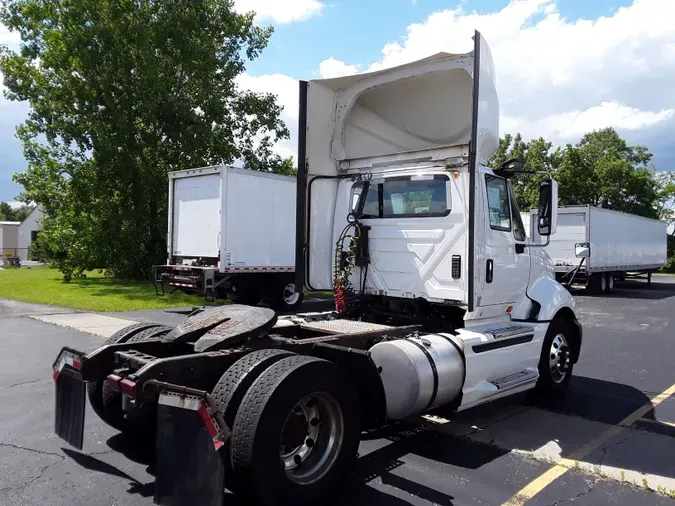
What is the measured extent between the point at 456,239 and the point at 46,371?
5.80 meters

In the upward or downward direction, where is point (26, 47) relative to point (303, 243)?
upward

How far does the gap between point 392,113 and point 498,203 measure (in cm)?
174

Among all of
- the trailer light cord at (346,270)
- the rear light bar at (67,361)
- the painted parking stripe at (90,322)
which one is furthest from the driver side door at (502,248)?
the painted parking stripe at (90,322)

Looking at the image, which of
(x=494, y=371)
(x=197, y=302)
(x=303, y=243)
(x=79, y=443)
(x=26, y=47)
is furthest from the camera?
(x=26, y=47)

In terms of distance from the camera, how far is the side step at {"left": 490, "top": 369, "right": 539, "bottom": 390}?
5.42 meters

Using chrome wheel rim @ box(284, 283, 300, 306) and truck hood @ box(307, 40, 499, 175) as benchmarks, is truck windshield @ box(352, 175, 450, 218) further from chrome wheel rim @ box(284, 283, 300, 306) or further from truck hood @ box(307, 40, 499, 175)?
chrome wheel rim @ box(284, 283, 300, 306)

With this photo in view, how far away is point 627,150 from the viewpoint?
6475cm

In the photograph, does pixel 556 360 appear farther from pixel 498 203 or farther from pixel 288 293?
pixel 288 293

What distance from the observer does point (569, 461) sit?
4727mm

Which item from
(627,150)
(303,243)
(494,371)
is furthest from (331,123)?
(627,150)

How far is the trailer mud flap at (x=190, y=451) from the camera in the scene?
3.17 meters

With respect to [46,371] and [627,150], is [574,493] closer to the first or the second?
[46,371]

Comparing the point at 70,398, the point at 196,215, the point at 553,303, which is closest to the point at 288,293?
the point at 196,215

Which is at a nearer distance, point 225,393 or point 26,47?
point 225,393
